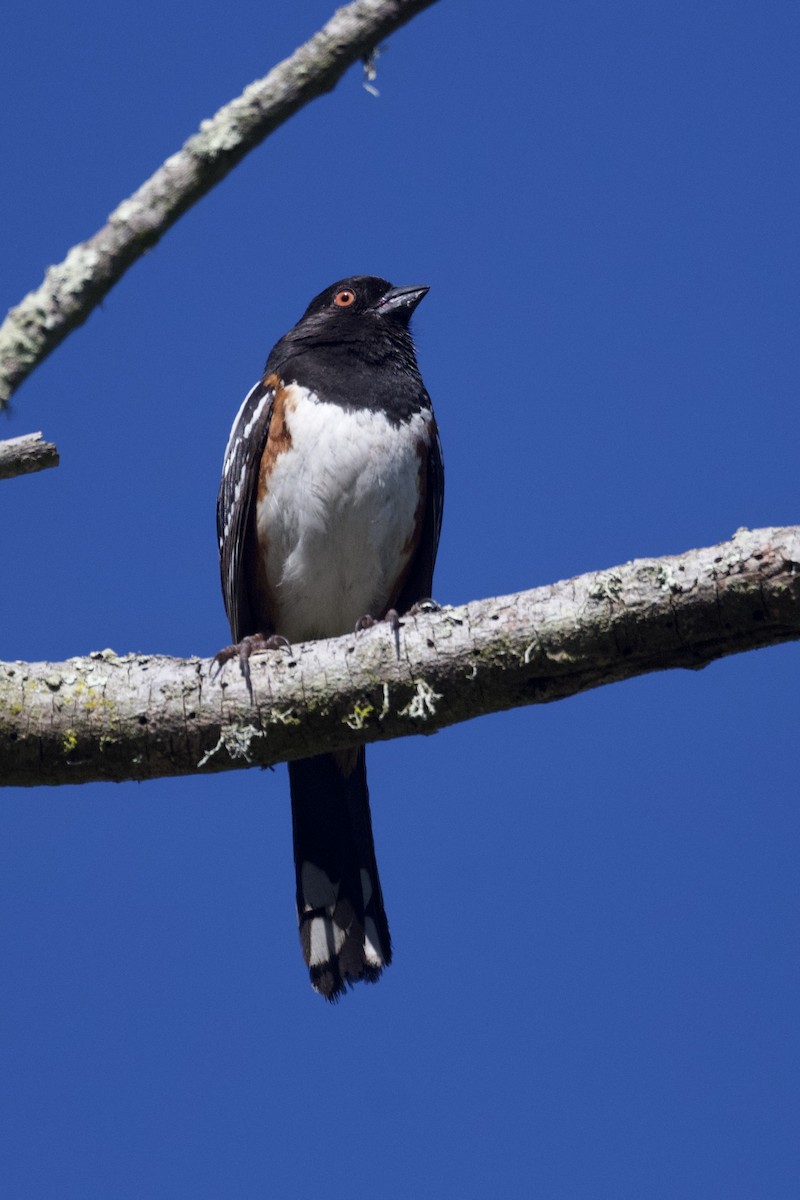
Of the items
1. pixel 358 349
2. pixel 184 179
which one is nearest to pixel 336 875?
pixel 358 349

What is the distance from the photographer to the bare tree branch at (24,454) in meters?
2.29

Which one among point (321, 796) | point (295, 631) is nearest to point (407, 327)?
point (295, 631)

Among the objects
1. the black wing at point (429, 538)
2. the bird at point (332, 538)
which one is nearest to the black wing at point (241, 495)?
the bird at point (332, 538)

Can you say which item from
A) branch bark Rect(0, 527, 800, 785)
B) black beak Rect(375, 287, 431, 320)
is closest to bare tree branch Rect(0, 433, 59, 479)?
branch bark Rect(0, 527, 800, 785)

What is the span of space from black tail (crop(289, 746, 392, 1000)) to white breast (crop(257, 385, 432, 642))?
24.0 inches

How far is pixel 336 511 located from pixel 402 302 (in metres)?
1.30

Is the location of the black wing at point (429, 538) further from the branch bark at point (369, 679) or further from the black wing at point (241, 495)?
the branch bark at point (369, 679)

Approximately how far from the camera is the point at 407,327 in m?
5.82

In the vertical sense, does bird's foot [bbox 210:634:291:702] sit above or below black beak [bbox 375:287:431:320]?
below

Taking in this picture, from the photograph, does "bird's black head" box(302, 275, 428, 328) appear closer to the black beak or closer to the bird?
the black beak

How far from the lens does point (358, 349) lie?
17.7ft

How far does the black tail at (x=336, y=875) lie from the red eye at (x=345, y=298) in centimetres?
202

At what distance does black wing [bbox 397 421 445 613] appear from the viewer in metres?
5.32

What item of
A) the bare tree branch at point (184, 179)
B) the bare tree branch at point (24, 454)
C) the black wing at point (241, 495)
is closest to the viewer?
the bare tree branch at point (184, 179)
